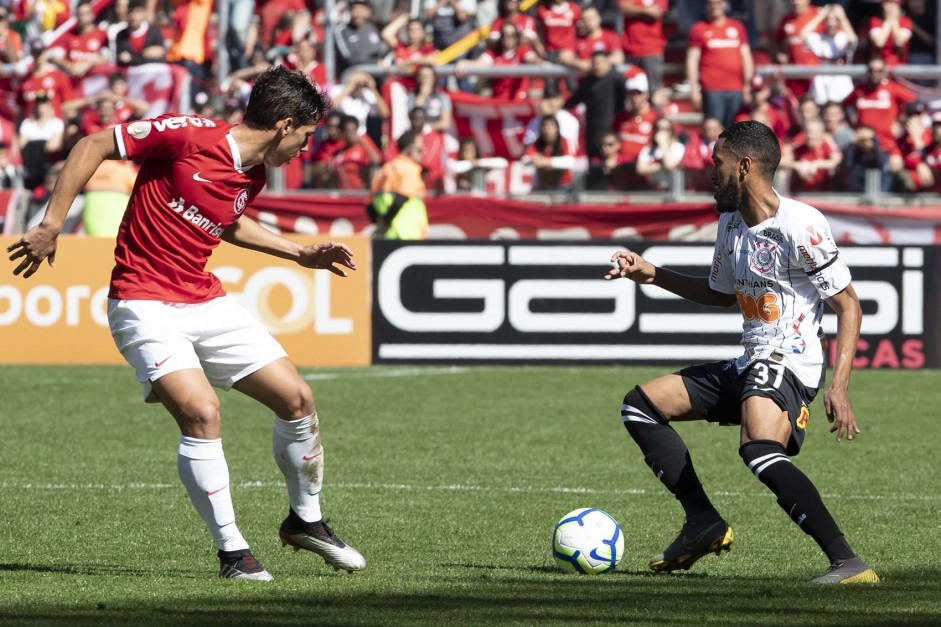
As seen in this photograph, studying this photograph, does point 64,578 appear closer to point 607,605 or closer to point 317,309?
point 607,605

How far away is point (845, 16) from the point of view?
20.2 metres

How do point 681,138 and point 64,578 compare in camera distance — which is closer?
point 64,578

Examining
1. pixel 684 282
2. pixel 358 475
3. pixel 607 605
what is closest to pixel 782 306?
pixel 684 282

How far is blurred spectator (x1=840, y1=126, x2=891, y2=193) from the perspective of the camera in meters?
17.0

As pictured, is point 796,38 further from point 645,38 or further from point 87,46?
point 87,46

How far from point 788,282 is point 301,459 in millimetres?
2049

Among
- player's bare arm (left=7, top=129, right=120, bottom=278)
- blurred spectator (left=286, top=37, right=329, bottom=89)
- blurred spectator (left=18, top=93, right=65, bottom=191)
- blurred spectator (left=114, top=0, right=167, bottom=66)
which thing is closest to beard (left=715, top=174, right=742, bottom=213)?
player's bare arm (left=7, top=129, right=120, bottom=278)

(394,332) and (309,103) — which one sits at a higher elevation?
(309,103)

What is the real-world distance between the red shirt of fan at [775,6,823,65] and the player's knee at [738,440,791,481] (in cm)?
1407

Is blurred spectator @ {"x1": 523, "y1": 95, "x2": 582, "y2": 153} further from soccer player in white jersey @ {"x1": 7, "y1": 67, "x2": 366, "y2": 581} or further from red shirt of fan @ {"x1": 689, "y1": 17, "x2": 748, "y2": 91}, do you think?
soccer player in white jersey @ {"x1": 7, "y1": 67, "x2": 366, "y2": 581}

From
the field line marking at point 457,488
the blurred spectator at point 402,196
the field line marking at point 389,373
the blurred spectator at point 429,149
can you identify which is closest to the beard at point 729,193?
the field line marking at point 457,488

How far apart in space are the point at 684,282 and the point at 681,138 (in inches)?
457

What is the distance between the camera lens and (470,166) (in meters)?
17.9

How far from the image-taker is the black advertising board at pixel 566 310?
51.1 ft
